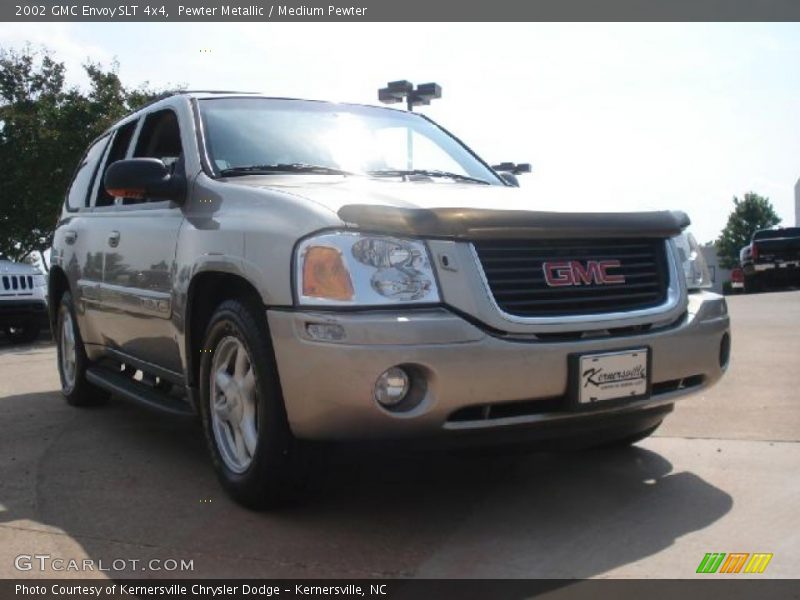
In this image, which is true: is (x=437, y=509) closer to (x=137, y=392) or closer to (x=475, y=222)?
(x=475, y=222)

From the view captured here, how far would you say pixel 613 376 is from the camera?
3.13m

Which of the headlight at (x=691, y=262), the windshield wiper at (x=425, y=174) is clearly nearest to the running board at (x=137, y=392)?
the windshield wiper at (x=425, y=174)

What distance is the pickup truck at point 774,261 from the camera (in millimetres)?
19438

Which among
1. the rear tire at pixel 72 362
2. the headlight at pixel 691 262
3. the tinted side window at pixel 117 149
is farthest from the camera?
the rear tire at pixel 72 362

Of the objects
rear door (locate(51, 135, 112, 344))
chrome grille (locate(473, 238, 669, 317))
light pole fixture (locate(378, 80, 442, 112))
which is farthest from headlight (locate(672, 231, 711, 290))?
light pole fixture (locate(378, 80, 442, 112))

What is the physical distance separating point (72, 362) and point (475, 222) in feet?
12.9

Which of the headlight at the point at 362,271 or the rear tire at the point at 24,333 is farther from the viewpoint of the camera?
the rear tire at the point at 24,333

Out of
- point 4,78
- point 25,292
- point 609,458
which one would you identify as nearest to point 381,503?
point 609,458

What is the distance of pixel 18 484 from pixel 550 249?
8.79 ft

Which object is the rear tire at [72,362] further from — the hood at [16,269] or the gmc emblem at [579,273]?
the hood at [16,269]

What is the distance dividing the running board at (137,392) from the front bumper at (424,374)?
1.14 m

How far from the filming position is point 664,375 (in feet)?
11.0

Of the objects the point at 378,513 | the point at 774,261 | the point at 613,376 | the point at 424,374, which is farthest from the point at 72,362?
the point at 774,261

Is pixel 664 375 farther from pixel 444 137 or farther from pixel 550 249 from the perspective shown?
pixel 444 137
